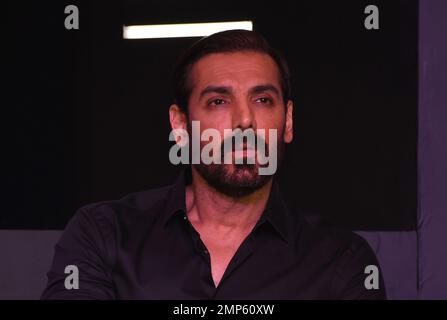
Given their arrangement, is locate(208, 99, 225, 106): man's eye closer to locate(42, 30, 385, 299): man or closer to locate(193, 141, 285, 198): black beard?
locate(42, 30, 385, 299): man

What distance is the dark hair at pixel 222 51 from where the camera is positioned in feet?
4.30

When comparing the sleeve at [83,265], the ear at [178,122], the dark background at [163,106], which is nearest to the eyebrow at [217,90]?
the ear at [178,122]

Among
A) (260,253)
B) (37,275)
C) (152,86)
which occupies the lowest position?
(37,275)

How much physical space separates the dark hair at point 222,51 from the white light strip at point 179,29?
0.09 meters

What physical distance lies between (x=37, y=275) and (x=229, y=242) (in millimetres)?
591

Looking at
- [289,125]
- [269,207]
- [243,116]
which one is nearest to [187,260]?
[269,207]

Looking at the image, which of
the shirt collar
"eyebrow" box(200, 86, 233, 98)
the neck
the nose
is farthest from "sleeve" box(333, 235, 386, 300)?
"eyebrow" box(200, 86, 233, 98)

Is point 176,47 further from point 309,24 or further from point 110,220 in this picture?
point 110,220

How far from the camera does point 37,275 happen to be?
1415 mm

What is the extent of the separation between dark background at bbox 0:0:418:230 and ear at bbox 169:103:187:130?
7 cm

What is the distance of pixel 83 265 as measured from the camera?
1.12 meters

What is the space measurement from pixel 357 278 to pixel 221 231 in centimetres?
36

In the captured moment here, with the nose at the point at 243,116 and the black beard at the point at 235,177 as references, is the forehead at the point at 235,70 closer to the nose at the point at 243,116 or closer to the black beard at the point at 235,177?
the nose at the point at 243,116

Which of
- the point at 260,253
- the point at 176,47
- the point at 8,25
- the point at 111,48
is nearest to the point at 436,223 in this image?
the point at 260,253
